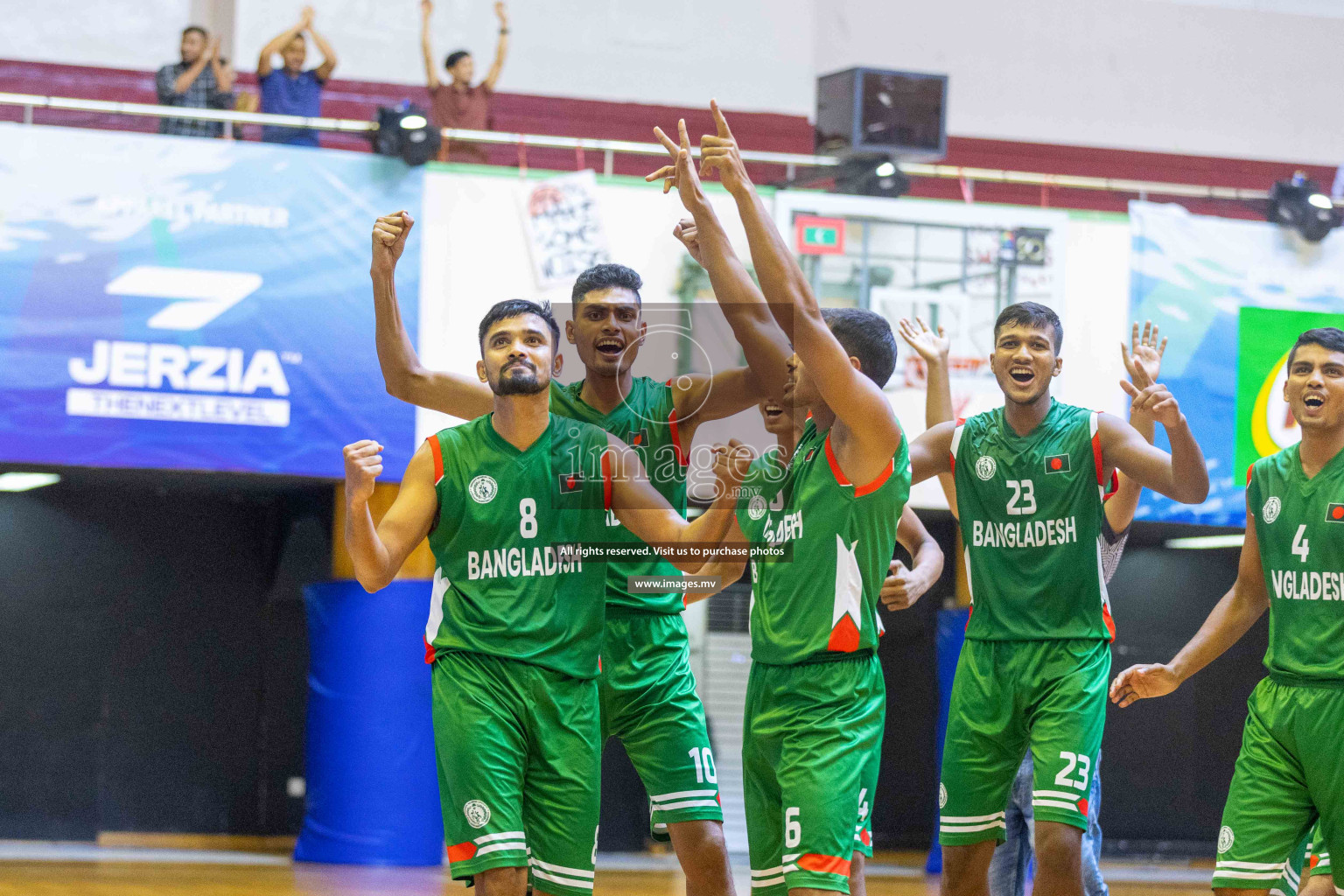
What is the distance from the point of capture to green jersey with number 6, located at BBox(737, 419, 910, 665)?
4508 millimetres

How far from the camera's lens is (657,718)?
208 inches

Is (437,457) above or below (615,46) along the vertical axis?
below

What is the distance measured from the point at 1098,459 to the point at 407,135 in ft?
21.6

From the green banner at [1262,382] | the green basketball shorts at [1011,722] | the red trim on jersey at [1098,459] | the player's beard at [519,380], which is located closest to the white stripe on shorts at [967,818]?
the green basketball shorts at [1011,722]

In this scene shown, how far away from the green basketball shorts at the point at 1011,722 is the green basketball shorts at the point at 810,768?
0.73 m

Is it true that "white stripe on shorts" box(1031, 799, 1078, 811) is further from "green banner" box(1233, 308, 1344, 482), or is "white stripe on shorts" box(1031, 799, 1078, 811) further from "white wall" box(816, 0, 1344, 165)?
"white wall" box(816, 0, 1344, 165)

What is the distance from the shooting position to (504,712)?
14.8 ft

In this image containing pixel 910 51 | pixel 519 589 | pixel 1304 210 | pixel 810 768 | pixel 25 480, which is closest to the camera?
pixel 810 768

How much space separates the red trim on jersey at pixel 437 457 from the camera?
4707mm

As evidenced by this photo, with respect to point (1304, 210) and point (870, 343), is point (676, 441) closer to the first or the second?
point (870, 343)

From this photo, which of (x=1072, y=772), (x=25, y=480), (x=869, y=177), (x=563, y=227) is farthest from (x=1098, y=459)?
(x=25, y=480)

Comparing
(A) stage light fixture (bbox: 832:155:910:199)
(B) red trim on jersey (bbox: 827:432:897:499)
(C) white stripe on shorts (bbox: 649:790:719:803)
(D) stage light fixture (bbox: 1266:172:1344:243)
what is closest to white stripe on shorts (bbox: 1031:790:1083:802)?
(C) white stripe on shorts (bbox: 649:790:719:803)

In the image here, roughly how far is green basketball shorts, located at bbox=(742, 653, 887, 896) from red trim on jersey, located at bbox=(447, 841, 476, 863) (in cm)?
82

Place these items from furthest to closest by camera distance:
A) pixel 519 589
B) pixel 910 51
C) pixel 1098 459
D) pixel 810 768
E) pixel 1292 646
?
pixel 910 51 → pixel 1098 459 → pixel 1292 646 → pixel 519 589 → pixel 810 768
